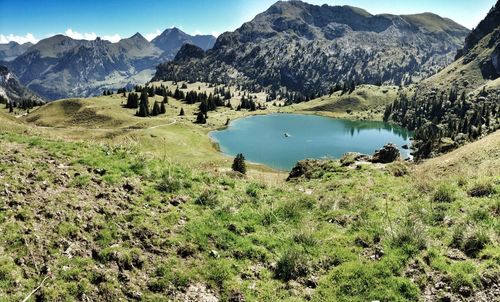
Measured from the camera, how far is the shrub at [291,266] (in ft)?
48.8

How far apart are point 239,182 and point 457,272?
1497cm

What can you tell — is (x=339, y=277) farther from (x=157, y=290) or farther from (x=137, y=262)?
(x=137, y=262)

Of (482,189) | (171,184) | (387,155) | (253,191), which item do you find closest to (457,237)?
(482,189)

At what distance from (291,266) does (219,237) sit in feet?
11.8

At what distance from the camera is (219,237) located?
55.1 feet

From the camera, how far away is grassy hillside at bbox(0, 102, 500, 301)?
13.3m

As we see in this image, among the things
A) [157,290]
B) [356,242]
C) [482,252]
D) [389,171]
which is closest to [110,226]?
[157,290]

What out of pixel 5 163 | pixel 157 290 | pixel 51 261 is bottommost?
pixel 157 290

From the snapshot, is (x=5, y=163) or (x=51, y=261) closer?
(x=51, y=261)

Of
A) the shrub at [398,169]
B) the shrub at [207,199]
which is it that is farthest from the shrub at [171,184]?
the shrub at [398,169]

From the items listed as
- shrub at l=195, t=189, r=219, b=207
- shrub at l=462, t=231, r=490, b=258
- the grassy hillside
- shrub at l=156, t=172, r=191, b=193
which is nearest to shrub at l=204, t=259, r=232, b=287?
the grassy hillside

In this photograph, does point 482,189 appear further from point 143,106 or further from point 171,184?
point 143,106

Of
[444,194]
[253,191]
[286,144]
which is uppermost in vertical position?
[444,194]

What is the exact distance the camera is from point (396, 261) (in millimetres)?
14719
